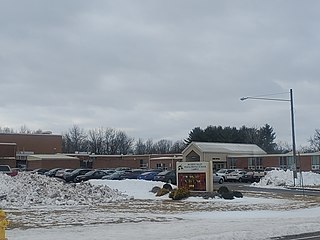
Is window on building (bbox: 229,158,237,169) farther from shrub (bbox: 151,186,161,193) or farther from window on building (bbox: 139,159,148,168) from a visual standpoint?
shrub (bbox: 151,186,161,193)

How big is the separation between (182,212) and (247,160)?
218 feet

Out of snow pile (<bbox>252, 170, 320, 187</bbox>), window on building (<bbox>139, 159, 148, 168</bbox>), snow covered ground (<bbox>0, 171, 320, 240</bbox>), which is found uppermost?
window on building (<bbox>139, 159, 148, 168</bbox>)

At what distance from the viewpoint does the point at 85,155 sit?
4210 inches

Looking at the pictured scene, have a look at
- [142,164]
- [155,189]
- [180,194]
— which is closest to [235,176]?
[155,189]

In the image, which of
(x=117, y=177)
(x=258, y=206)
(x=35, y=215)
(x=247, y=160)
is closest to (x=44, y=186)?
(x=35, y=215)

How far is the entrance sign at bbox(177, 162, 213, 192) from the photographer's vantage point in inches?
1480

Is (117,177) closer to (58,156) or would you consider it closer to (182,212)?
(182,212)

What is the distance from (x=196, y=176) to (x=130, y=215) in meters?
15.5

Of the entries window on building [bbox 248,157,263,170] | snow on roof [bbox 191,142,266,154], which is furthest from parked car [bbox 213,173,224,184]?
snow on roof [bbox 191,142,266,154]

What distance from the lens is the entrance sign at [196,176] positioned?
37.6m

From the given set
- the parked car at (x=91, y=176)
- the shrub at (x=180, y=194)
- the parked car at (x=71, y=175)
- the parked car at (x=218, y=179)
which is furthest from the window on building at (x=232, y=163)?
the shrub at (x=180, y=194)

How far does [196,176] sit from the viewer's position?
3800 centimetres

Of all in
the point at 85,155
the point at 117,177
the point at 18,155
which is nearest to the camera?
the point at 117,177

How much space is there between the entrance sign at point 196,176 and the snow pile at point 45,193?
4.89m
